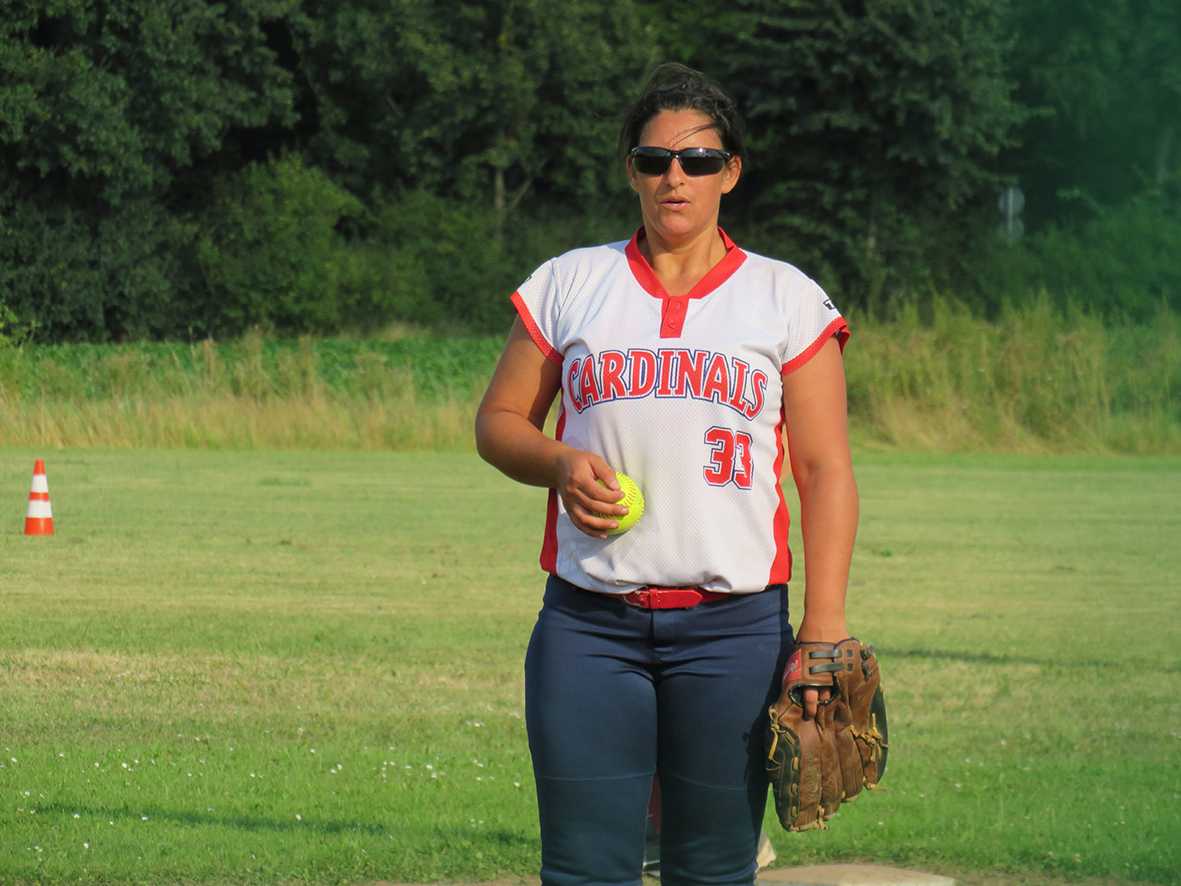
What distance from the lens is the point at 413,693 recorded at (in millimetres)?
8852

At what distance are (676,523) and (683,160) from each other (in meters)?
0.70

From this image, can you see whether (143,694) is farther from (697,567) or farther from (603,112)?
(603,112)

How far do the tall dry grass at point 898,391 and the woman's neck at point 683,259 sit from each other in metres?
22.7

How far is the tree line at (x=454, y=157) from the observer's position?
42.1 meters

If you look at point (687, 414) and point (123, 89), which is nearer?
point (687, 414)

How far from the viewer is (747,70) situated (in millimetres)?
49312

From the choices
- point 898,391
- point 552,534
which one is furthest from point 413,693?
point 898,391

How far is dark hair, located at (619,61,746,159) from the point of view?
3.65m

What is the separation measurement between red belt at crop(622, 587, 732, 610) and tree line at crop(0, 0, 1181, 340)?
1493 inches

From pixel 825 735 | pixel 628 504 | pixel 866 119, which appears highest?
pixel 628 504

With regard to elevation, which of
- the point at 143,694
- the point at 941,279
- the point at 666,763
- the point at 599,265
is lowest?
the point at 941,279

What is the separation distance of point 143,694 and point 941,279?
44018 millimetres

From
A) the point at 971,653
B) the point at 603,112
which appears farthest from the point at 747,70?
the point at 971,653

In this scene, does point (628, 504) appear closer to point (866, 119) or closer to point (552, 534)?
point (552, 534)
